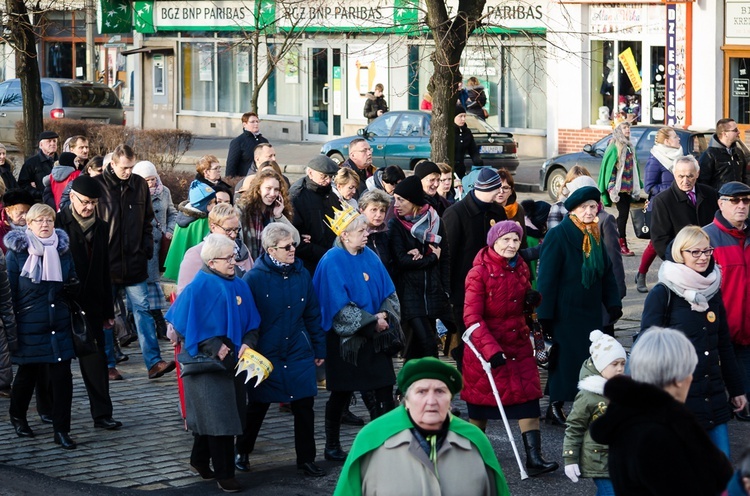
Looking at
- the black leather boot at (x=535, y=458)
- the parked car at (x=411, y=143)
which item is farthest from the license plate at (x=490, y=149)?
the black leather boot at (x=535, y=458)

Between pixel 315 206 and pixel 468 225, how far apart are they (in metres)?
1.26

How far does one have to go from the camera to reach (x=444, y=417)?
16.5 ft

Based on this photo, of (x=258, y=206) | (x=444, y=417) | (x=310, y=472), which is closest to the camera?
(x=444, y=417)

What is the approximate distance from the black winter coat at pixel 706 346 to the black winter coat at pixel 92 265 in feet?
13.4

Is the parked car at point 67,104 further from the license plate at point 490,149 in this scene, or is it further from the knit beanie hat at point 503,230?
the knit beanie hat at point 503,230

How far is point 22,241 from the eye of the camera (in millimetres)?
9094

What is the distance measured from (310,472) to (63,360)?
198 cm

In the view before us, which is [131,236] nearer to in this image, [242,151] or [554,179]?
[242,151]

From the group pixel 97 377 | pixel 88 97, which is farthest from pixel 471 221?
pixel 88 97

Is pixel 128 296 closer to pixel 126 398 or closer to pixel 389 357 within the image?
pixel 126 398

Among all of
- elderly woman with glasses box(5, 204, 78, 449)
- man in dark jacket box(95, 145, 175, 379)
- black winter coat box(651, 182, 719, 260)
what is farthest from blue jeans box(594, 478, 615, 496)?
man in dark jacket box(95, 145, 175, 379)

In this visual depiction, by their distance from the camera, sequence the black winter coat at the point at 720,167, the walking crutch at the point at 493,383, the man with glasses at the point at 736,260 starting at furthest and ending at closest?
the black winter coat at the point at 720,167
the man with glasses at the point at 736,260
the walking crutch at the point at 493,383

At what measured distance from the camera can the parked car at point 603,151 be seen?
856 inches

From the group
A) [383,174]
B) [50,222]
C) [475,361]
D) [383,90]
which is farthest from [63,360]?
[383,90]
